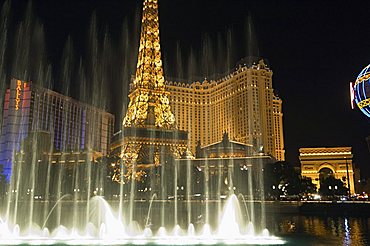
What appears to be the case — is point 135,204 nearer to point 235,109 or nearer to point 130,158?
point 130,158

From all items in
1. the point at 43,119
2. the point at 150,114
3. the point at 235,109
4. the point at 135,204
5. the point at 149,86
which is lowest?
the point at 135,204

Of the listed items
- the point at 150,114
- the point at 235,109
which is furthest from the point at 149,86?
the point at 235,109

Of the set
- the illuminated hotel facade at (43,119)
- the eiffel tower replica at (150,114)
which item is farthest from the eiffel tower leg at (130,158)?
the illuminated hotel facade at (43,119)

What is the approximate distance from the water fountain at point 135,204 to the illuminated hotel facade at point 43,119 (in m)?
7.73

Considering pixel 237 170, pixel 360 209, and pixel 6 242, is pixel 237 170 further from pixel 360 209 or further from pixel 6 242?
pixel 6 242

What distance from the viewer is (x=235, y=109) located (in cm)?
10000

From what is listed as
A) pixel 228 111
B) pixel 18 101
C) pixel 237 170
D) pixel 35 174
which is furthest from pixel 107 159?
pixel 228 111

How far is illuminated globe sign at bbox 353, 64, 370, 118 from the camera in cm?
3036

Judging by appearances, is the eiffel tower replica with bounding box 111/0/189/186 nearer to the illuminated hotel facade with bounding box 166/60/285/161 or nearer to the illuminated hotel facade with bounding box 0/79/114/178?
the illuminated hotel facade with bounding box 0/79/114/178

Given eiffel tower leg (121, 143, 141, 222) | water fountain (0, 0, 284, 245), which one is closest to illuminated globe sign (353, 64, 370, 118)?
water fountain (0, 0, 284, 245)

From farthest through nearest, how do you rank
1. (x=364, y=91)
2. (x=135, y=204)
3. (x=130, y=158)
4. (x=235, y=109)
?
(x=235, y=109), (x=130, y=158), (x=135, y=204), (x=364, y=91)

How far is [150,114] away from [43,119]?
28446mm

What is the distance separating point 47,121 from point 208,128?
44.8 metres

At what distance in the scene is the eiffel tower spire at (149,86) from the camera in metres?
76.8
